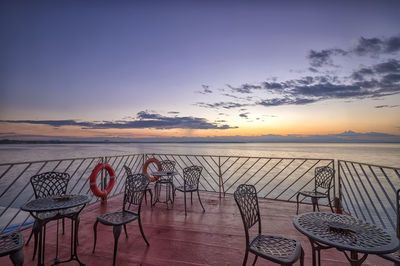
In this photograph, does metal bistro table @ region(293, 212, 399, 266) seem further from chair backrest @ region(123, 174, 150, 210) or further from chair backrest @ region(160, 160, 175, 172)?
chair backrest @ region(160, 160, 175, 172)

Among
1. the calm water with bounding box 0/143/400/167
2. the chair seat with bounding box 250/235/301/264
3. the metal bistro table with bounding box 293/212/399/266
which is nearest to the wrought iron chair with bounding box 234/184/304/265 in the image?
the chair seat with bounding box 250/235/301/264

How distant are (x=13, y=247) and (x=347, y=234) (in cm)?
246

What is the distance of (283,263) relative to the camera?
1316 mm

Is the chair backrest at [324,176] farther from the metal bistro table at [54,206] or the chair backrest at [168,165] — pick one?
the metal bistro table at [54,206]

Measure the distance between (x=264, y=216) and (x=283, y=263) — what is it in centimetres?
217

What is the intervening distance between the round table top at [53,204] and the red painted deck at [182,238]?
67 cm

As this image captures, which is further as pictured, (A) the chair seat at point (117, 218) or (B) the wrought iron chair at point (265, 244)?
(A) the chair seat at point (117, 218)

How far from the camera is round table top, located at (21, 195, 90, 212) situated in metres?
1.70

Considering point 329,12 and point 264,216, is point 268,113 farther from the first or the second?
point 264,216

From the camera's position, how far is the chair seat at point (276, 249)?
1.39 meters

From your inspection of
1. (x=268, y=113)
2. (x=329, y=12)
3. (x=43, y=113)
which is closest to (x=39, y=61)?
(x=43, y=113)

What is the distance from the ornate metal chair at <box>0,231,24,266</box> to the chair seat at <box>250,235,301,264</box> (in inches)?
70.5

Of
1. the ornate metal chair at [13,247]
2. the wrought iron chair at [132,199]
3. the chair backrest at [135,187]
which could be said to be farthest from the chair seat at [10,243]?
the chair backrest at [135,187]

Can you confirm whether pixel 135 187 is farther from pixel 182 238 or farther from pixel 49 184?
pixel 49 184
